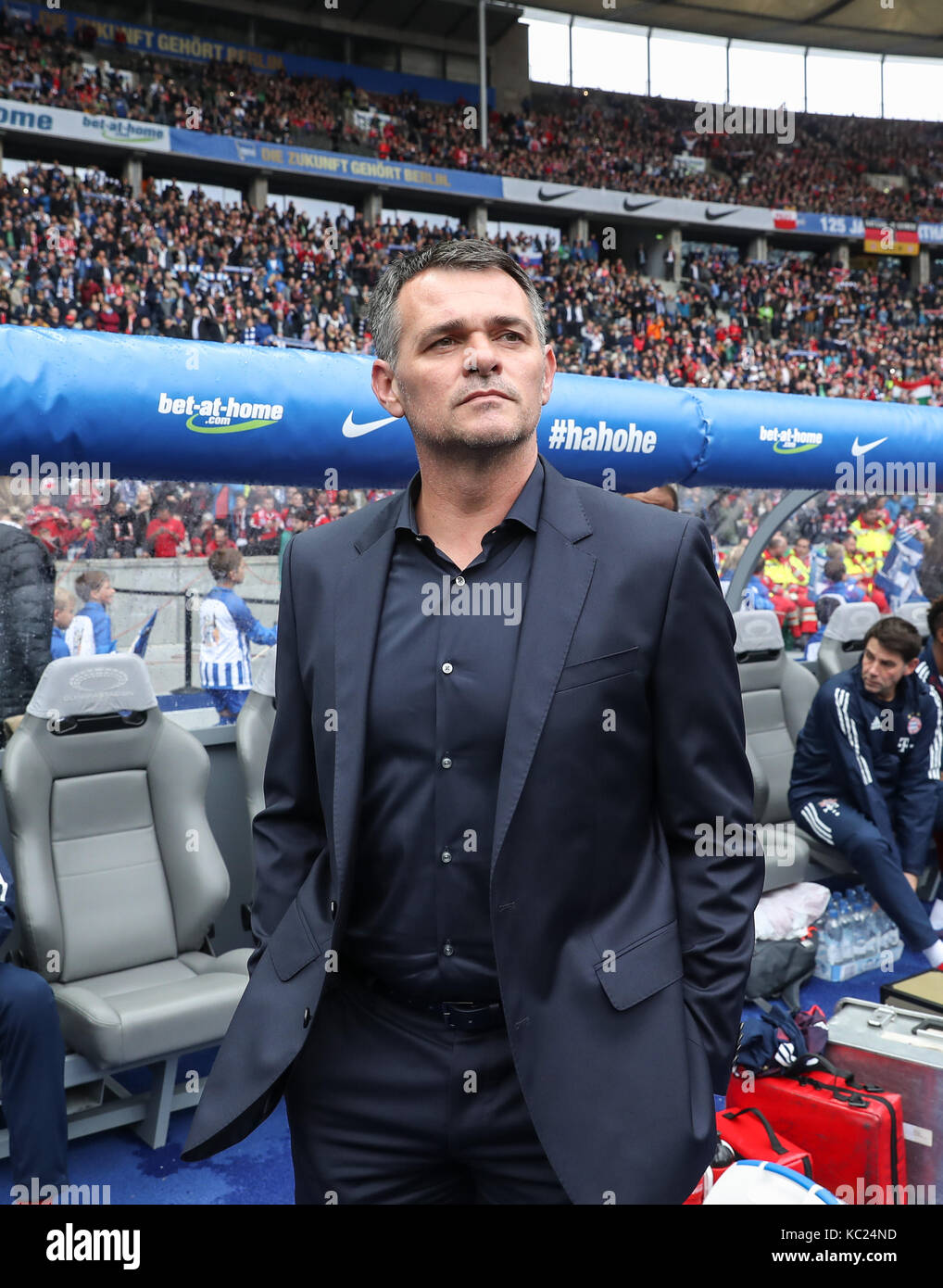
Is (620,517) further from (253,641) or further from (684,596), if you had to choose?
(253,641)

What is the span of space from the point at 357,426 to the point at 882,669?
283 cm

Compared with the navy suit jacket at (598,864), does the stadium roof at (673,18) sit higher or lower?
higher

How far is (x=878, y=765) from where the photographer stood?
5.44 meters

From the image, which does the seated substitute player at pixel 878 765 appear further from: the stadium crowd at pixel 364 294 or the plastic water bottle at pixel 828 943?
the stadium crowd at pixel 364 294

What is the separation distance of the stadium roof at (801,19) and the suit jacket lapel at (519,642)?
33402 millimetres

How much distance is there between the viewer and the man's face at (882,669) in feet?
16.7

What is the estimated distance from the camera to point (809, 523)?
657 centimetres

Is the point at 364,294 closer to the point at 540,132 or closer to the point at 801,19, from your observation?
the point at 540,132

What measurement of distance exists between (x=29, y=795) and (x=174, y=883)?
0.65m

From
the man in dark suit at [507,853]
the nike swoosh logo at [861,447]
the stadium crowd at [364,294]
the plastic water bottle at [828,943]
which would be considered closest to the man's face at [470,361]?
the man in dark suit at [507,853]

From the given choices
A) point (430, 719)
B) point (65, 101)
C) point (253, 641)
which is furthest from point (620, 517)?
point (65, 101)

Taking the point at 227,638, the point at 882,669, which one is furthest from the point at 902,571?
the point at 227,638

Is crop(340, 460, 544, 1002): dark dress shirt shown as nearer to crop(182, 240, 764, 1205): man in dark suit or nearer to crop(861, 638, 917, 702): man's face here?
crop(182, 240, 764, 1205): man in dark suit

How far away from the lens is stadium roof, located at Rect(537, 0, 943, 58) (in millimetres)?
31812
